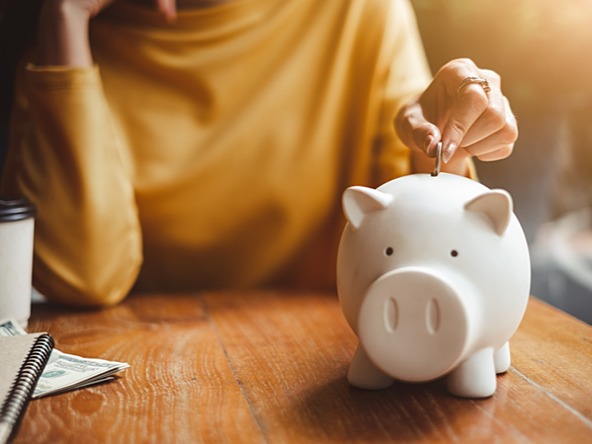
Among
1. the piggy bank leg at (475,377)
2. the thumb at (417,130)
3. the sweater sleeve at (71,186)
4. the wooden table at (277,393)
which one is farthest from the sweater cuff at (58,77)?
the piggy bank leg at (475,377)

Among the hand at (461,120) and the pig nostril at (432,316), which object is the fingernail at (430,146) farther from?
the pig nostril at (432,316)

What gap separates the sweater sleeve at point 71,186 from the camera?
0.99 metres

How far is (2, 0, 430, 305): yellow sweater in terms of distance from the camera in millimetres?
1155

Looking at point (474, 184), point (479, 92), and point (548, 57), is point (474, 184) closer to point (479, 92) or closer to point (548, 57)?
point (479, 92)

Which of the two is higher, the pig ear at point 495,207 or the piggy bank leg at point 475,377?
the pig ear at point 495,207

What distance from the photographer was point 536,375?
72 centimetres

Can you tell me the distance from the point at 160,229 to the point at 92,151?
21 cm

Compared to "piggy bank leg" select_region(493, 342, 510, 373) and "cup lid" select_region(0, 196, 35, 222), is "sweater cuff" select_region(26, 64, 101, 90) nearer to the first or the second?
"cup lid" select_region(0, 196, 35, 222)

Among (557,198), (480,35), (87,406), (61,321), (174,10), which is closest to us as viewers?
(87,406)

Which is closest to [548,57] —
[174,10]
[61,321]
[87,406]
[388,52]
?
[388,52]

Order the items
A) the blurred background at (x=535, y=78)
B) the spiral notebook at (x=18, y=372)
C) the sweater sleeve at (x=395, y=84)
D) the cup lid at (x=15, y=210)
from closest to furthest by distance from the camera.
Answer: the spiral notebook at (x=18, y=372) → the cup lid at (x=15, y=210) → the sweater sleeve at (x=395, y=84) → the blurred background at (x=535, y=78)

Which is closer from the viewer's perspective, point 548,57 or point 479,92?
point 479,92

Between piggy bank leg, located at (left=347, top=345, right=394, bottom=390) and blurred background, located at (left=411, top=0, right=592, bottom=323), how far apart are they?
924mm

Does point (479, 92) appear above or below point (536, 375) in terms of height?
above
